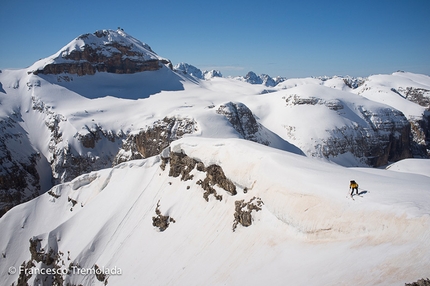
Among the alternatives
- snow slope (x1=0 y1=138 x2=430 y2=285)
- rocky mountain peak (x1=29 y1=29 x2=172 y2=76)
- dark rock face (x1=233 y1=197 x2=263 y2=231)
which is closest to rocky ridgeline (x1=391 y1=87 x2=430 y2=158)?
snow slope (x1=0 y1=138 x2=430 y2=285)

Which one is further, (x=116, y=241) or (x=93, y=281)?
(x=116, y=241)

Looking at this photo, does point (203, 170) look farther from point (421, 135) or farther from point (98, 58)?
point (98, 58)

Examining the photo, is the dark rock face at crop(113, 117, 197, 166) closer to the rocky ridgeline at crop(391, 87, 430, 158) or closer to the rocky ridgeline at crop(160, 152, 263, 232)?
the rocky ridgeline at crop(160, 152, 263, 232)

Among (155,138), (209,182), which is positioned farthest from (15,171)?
(209,182)

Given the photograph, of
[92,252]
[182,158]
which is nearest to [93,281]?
[92,252]

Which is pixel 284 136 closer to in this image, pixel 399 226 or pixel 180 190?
pixel 180 190

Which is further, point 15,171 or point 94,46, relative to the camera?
point 94,46
